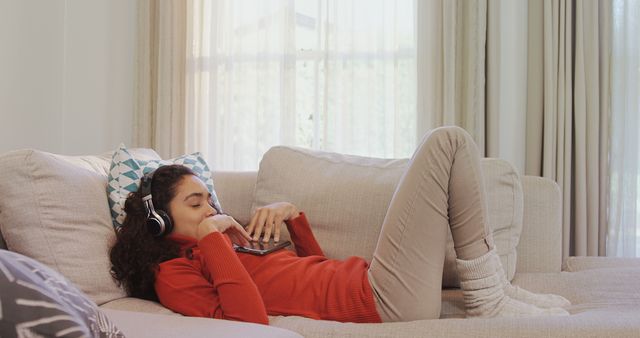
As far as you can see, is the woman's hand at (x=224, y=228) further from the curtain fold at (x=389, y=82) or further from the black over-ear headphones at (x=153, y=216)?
the curtain fold at (x=389, y=82)

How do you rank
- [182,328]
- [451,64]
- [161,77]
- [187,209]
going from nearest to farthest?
[182,328]
[187,209]
[451,64]
[161,77]

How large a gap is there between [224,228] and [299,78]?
6.57ft

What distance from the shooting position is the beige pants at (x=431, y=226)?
188 centimetres

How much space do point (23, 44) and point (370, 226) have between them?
7.09ft

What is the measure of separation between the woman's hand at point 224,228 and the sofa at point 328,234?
22cm

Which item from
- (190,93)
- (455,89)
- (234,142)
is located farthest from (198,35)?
(455,89)

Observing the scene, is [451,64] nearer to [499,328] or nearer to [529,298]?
[529,298]

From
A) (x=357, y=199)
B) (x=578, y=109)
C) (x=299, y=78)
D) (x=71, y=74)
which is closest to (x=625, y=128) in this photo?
(x=578, y=109)

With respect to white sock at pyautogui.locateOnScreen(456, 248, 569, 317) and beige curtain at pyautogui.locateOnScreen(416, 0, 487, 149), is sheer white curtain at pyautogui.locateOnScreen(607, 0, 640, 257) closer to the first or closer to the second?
beige curtain at pyautogui.locateOnScreen(416, 0, 487, 149)

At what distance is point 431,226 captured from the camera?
1.91 m

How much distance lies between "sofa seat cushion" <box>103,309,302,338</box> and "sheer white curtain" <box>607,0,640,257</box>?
228cm

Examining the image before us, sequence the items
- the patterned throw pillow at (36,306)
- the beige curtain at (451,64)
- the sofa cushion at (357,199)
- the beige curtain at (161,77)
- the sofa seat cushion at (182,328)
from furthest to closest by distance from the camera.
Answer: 1. the beige curtain at (161,77)
2. the beige curtain at (451,64)
3. the sofa cushion at (357,199)
4. the sofa seat cushion at (182,328)
5. the patterned throw pillow at (36,306)

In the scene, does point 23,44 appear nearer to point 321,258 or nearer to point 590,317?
point 321,258

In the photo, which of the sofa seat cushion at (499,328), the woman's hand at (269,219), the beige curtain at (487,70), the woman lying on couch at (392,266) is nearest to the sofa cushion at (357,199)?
the woman's hand at (269,219)
